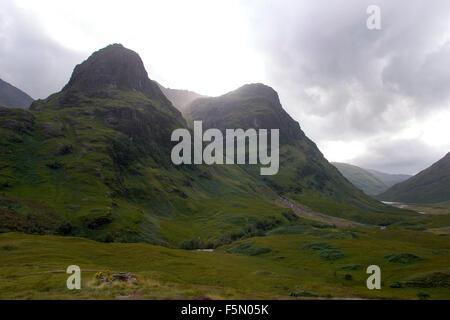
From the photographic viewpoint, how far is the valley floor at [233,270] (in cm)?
3556

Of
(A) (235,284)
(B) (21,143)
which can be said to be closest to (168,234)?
(A) (235,284)

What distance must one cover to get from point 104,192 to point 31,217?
4626 centimetres

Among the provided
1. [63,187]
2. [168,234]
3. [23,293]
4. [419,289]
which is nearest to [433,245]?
[419,289]

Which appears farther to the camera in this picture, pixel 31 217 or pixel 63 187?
pixel 63 187

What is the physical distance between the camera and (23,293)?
3400 cm

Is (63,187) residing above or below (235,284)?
above

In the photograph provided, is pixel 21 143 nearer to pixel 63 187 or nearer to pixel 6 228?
pixel 63 187

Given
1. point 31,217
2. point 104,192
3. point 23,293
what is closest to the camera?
point 23,293

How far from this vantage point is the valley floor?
1400 inches

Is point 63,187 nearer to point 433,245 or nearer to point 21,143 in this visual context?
point 21,143

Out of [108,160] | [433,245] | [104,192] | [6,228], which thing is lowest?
[433,245]

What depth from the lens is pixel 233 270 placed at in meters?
74.4
